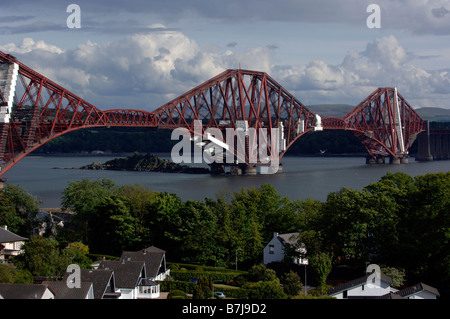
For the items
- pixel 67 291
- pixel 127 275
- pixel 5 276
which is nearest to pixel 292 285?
pixel 127 275

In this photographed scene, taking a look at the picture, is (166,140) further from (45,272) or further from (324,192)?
(45,272)

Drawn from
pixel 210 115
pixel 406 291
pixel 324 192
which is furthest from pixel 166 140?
pixel 406 291

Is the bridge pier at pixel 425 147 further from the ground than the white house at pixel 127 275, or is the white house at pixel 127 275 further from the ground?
the bridge pier at pixel 425 147

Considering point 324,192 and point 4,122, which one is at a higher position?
point 4,122

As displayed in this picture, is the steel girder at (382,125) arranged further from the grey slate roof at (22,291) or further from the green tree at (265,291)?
the grey slate roof at (22,291)

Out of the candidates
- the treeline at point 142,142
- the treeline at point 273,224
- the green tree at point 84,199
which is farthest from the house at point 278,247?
the treeline at point 142,142

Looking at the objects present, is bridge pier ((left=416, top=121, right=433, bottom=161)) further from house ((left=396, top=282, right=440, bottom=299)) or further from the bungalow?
the bungalow

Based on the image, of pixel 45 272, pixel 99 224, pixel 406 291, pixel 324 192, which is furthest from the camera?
pixel 324 192
